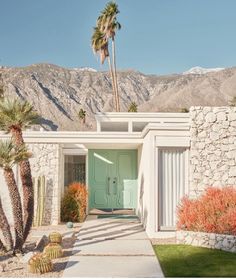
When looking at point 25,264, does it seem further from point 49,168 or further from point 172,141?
point 49,168

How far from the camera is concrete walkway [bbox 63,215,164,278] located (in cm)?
984

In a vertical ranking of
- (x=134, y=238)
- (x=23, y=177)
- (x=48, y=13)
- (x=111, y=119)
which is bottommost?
(x=134, y=238)

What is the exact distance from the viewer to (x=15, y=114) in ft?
38.9

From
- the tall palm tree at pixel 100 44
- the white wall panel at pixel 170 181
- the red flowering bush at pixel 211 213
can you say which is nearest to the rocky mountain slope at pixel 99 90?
the tall palm tree at pixel 100 44

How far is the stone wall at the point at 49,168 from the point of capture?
1780 centimetres

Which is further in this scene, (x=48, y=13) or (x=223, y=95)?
(x=223, y=95)

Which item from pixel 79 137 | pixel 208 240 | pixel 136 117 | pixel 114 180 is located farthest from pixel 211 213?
pixel 136 117

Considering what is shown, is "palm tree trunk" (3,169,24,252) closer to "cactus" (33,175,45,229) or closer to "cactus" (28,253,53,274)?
"cactus" (28,253,53,274)

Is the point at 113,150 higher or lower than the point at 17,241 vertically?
higher

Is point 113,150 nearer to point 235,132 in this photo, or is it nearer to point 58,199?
point 58,199

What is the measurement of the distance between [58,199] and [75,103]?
116m

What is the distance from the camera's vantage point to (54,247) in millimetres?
11336

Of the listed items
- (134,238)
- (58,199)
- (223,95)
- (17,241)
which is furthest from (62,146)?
A: (223,95)

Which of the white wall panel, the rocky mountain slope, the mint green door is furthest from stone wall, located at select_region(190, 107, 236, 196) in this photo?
the rocky mountain slope
